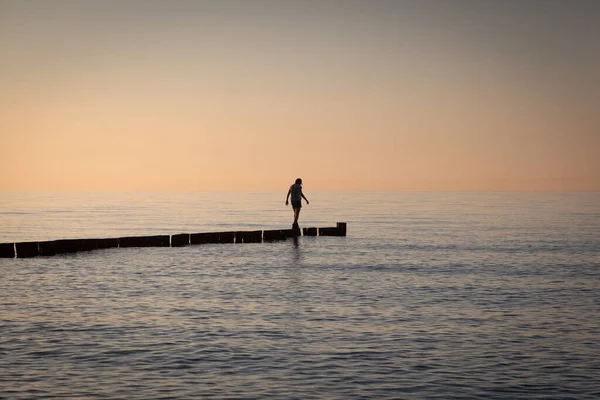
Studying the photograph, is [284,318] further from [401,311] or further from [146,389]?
[146,389]

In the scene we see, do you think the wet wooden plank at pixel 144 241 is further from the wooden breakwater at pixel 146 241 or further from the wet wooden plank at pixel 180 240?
the wet wooden plank at pixel 180 240

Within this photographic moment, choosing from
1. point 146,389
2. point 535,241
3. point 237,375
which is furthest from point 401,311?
point 535,241

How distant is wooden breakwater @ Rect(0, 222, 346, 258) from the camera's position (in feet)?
99.5

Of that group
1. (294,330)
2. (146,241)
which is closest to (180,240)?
(146,241)

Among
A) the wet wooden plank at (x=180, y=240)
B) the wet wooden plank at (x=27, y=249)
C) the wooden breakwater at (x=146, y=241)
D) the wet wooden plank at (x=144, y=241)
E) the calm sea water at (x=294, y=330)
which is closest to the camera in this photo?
the calm sea water at (x=294, y=330)

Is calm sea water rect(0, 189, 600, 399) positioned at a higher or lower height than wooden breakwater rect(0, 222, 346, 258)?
lower

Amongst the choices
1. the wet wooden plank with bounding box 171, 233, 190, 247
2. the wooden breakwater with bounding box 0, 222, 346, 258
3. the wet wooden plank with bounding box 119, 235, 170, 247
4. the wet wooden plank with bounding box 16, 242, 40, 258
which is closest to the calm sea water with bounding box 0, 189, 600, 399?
the wet wooden plank with bounding box 16, 242, 40, 258

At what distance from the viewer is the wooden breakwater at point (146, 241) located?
30312 millimetres

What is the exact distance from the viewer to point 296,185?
3997 centimetres

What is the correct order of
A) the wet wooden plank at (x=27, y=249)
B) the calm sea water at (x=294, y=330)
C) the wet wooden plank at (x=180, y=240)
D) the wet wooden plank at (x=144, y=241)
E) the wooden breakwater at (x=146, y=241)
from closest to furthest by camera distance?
1. the calm sea water at (x=294, y=330)
2. the wet wooden plank at (x=27, y=249)
3. the wooden breakwater at (x=146, y=241)
4. the wet wooden plank at (x=144, y=241)
5. the wet wooden plank at (x=180, y=240)

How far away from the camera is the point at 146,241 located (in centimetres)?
3584

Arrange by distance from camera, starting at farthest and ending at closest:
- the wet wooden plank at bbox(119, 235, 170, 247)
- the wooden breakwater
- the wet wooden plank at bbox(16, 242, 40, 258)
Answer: the wet wooden plank at bbox(119, 235, 170, 247)
the wooden breakwater
the wet wooden plank at bbox(16, 242, 40, 258)

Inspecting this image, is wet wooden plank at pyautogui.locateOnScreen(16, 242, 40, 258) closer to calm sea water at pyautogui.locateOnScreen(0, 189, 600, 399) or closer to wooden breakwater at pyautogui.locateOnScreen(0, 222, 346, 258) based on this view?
wooden breakwater at pyautogui.locateOnScreen(0, 222, 346, 258)

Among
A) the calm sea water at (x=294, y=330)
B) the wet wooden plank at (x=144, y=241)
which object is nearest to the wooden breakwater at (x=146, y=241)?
the wet wooden plank at (x=144, y=241)
